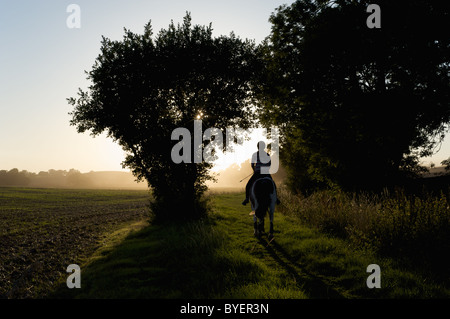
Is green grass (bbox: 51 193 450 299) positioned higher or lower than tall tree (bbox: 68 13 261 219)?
lower

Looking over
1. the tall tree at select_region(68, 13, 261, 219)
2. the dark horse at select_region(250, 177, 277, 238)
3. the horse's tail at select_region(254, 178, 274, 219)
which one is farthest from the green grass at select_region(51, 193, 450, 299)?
the tall tree at select_region(68, 13, 261, 219)

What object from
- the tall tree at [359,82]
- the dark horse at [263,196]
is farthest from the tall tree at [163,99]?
the dark horse at [263,196]

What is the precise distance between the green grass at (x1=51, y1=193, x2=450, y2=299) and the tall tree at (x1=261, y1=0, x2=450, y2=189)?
8.93 m

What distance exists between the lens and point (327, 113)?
1666 cm

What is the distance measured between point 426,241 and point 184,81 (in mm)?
16069

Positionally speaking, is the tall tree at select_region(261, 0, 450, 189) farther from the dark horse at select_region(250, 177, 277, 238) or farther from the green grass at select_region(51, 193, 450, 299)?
the green grass at select_region(51, 193, 450, 299)

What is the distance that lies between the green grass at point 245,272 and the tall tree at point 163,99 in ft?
23.8

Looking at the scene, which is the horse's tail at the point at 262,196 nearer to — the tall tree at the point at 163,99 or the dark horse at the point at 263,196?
the dark horse at the point at 263,196

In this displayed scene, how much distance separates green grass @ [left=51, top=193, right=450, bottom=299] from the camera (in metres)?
5.61

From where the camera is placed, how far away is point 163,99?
58.9 feet

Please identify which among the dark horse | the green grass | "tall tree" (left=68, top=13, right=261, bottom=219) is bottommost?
the green grass
